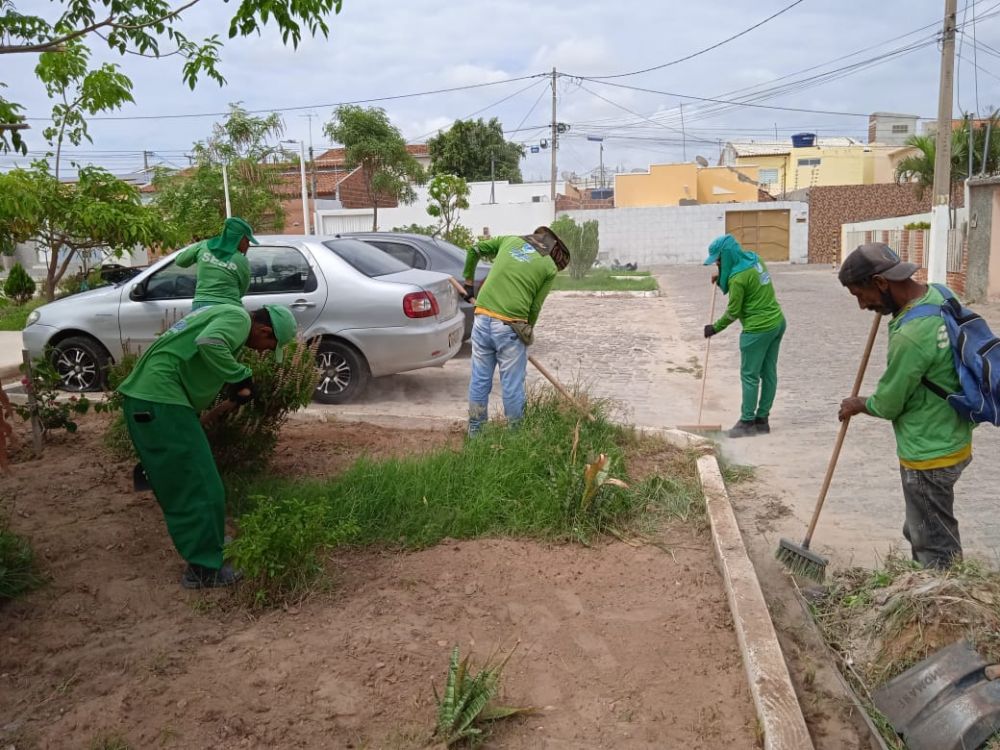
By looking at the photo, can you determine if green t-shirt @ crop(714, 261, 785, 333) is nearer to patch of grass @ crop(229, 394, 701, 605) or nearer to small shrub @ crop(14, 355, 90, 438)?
patch of grass @ crop(229, 394, 701, 605)

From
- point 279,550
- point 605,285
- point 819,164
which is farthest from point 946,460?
point 819,164

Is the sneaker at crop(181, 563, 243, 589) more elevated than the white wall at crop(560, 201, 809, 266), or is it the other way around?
the white wall at crop(560, 201, 809, 266)

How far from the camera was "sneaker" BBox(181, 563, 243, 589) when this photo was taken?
401 cm

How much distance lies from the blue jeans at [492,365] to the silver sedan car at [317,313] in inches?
71.1

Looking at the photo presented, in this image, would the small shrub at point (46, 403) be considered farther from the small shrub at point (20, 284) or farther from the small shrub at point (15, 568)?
the small shrub at point (20, 284)

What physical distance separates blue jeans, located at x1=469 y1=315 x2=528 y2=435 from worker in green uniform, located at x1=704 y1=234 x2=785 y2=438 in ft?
6.82

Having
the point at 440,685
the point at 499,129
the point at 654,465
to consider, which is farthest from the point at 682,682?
the point at 499,129

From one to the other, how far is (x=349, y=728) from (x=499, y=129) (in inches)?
1827

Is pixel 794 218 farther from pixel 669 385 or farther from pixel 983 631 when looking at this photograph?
pixel 983 631

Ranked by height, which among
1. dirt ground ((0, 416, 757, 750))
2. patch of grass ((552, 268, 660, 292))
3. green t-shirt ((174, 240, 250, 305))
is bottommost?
dirt ground ((0, 416, 757, 750))

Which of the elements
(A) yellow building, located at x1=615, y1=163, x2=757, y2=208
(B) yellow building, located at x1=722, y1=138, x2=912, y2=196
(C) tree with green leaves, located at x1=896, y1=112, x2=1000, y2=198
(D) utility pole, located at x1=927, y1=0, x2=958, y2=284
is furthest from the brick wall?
(D) utility pole, located at x1=927, y1=0, x2=958, y2=284

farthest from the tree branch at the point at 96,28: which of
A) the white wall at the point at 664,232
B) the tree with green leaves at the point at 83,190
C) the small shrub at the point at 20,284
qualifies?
the white wall at the point at 664,232

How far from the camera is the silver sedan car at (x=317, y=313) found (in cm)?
796

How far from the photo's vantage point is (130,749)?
283 centimetres
